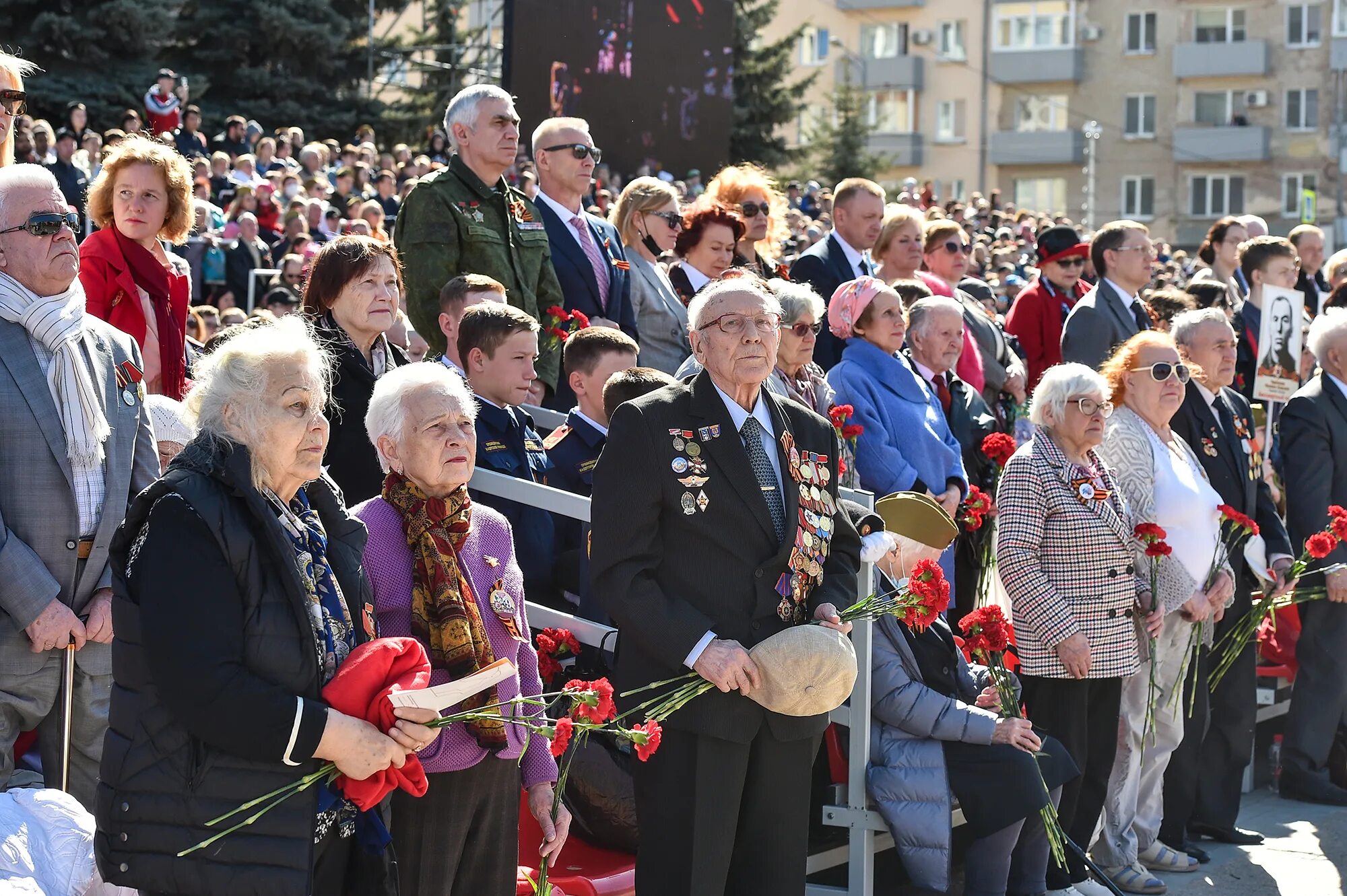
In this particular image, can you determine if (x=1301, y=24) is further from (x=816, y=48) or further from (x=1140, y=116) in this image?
(x=816, y=48)

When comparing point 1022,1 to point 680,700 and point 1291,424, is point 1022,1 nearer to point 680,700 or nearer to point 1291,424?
point 1291,424

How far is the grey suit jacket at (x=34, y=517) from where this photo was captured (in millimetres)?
3852

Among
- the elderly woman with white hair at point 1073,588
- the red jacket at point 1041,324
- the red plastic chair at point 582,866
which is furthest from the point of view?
the red jacket at point 1041,324

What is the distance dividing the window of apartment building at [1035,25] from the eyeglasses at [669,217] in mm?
44704

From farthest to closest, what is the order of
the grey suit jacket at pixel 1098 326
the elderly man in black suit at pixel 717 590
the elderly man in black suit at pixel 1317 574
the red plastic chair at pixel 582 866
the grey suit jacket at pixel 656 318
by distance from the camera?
the grey suit jacket at pixel 1098 326, the elderly man in black suit at pixel 1317 574, the grey suit jacket at pixel 656 318, the red plastic chair at pixel 582 866, the elderly man in black suit at pixel 717 590

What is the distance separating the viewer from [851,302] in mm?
6387

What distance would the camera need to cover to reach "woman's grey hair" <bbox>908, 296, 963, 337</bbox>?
6.67 metres

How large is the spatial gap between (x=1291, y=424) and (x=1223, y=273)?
297 cm

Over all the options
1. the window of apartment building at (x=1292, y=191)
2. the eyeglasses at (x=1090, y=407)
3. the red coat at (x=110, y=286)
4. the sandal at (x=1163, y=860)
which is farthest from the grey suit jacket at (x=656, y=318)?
the window of apartment building at (x=1292, y=191)

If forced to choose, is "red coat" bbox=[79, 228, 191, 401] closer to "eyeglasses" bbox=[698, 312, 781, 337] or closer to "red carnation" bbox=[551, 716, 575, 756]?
"eyeglasses" bbox=[698, 312, 781, 337]

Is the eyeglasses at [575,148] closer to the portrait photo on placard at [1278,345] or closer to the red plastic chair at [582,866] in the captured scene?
the red plastic chair at [582,866]

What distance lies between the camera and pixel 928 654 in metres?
5.41

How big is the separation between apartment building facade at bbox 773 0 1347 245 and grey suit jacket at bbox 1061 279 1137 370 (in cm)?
3899

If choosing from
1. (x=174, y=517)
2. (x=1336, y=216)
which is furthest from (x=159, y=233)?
(x=1336, y=216)
